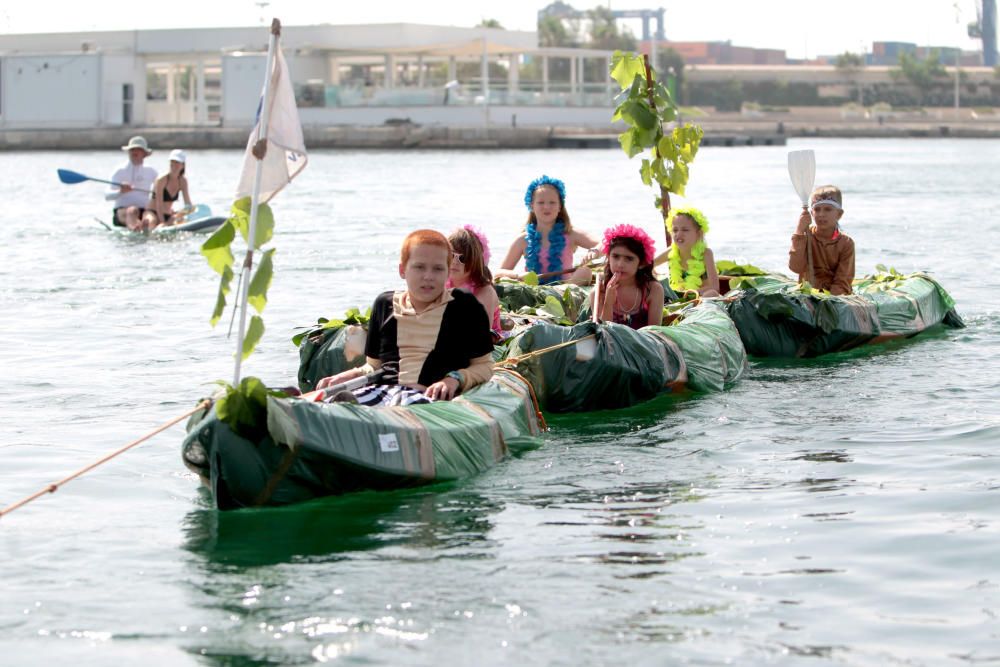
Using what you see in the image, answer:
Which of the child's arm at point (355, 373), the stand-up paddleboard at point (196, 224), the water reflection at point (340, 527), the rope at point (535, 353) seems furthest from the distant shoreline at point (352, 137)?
the water reflection at point (340, 527)

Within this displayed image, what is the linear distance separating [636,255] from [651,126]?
394 cm

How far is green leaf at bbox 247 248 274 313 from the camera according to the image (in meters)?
6.92

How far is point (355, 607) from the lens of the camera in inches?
243

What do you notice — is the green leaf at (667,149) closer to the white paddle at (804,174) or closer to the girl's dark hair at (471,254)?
the white paddle at (804,174)

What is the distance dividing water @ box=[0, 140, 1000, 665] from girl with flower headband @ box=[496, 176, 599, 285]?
1981 millimetres

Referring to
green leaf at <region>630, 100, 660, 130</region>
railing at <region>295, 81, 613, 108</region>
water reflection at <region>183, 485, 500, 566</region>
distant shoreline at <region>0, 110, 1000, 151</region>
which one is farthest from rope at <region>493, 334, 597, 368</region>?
railing at <region>295, 81, 613, 108</region>

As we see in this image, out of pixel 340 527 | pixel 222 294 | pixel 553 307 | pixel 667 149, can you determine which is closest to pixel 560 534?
pixel 340 527

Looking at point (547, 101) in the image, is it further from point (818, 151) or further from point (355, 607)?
point (355, 607)

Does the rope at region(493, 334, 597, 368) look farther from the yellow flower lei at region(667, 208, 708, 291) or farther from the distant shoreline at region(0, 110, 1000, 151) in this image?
the distant shoreline at region(0, 110, 1000, 151)

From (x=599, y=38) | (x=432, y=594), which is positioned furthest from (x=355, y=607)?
(x=599, y=38)

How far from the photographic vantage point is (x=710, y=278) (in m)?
12.6

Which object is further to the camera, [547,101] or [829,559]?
[547,101]

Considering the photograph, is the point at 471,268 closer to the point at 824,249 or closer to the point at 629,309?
the point at 629,309

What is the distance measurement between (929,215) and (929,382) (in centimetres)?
2124
